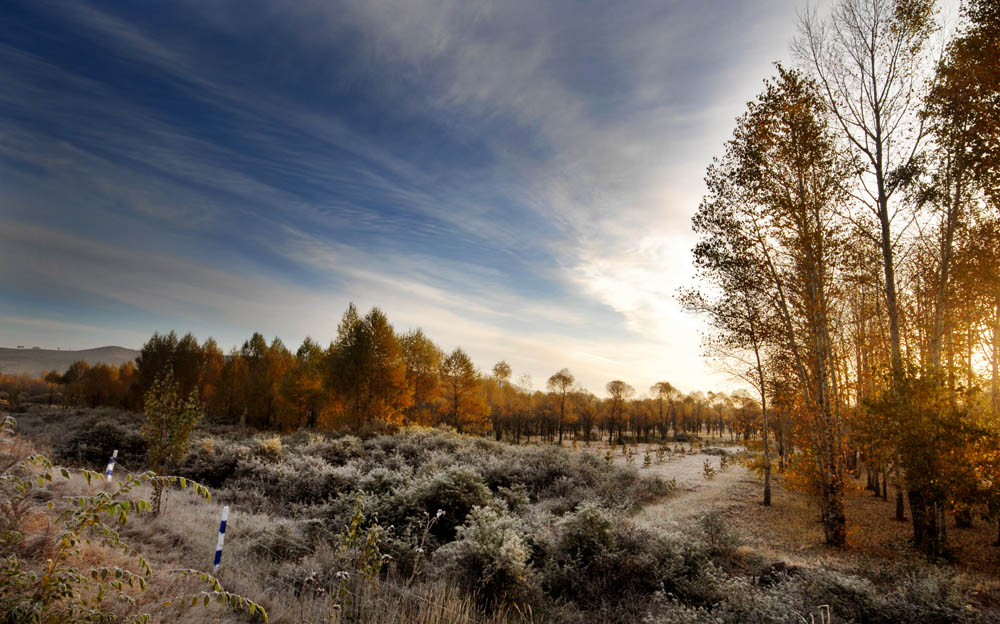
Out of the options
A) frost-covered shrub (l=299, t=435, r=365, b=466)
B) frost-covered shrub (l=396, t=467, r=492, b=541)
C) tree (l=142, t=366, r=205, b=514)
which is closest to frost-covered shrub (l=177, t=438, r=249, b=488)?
frost-covered shrub (l=299, t=435, r=365, b=466)

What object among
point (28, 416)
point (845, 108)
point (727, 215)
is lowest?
point (28, 416)

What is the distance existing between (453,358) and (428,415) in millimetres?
5547

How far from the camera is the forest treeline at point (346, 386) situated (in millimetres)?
30672

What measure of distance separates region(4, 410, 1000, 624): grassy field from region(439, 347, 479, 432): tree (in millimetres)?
22657

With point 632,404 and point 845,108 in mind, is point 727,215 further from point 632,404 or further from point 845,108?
point 632,404

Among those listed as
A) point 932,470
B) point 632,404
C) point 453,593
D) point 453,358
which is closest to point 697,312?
point 932,470

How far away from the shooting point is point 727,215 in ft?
37.8

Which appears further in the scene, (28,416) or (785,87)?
(28,416)

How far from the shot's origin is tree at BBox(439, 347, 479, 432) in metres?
37.6

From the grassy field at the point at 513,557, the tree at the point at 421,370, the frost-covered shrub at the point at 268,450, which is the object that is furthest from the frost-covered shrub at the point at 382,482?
the tree at the point at 421,370

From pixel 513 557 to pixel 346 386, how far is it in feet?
85.4

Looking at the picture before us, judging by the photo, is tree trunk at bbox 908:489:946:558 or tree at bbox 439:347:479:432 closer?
tree trunk at bbox 908:489:946:558

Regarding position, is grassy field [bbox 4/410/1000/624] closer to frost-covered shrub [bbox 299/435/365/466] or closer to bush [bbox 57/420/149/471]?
bush [bbox 57/420/149/471]

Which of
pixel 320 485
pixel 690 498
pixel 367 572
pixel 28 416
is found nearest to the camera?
pixel 367 572
